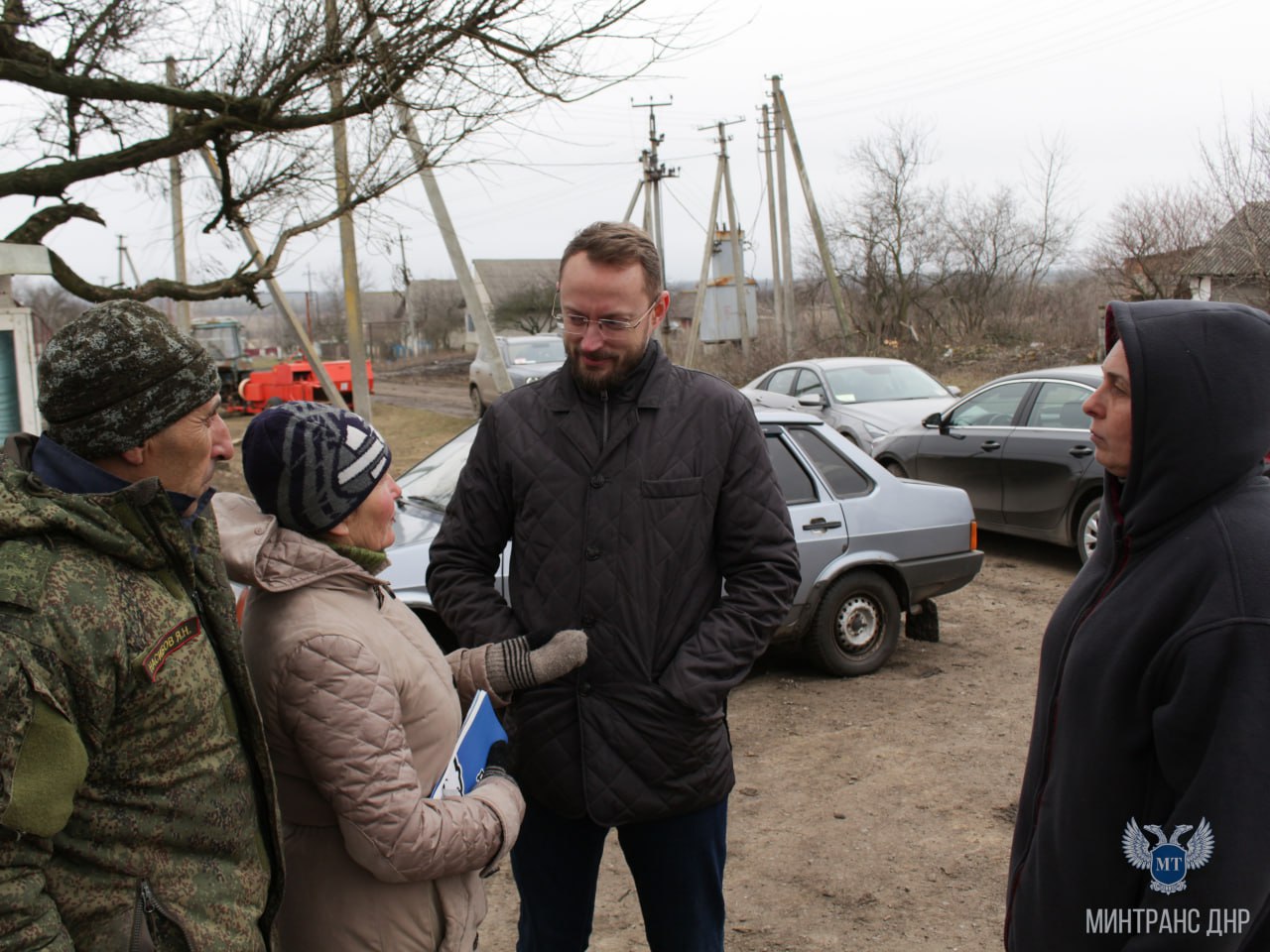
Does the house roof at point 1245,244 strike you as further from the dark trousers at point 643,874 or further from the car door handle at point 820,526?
the dark trousers at point 643,874

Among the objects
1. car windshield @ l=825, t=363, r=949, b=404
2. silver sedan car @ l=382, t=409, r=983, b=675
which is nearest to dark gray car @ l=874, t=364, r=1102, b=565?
silver sedan car @ l=382, t=409, r=983, b=675

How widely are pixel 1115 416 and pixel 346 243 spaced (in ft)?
37.1

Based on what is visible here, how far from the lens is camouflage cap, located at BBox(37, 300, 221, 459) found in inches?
61.0

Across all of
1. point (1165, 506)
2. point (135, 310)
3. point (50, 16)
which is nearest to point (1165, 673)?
point (1165, 506)

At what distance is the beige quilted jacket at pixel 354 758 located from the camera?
1.68 m

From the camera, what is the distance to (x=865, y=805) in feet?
14.2

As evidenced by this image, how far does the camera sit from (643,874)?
7.84 feet

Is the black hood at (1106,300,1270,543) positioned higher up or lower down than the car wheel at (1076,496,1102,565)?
higher up

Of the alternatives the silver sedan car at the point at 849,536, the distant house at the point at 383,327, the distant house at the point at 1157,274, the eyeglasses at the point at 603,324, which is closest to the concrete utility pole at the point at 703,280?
the distant house at the point at 1157,274

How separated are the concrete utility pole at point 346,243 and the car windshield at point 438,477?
6.58 feet

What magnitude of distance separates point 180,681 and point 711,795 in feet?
4.20

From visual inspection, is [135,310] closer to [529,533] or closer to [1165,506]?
[529,533]

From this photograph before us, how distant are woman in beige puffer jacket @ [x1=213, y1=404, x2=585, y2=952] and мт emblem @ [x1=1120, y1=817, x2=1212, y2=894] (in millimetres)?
1049

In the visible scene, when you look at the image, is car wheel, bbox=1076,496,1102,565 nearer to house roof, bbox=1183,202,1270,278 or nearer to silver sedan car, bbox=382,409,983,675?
silver sedan car, bbox=382,409,983,675
